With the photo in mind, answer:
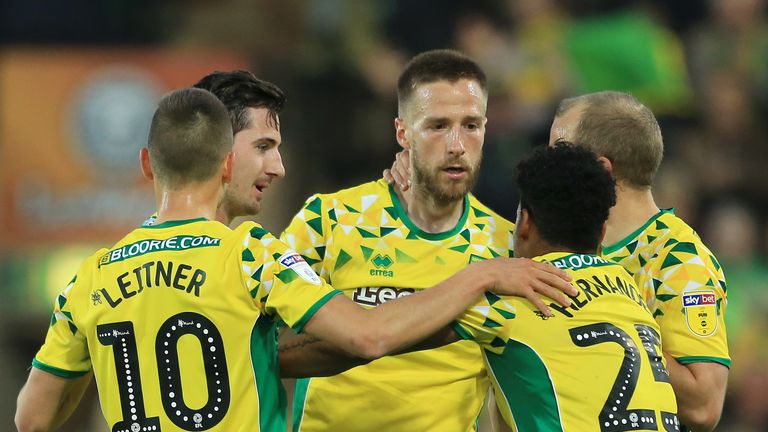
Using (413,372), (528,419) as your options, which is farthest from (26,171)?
(528,419)

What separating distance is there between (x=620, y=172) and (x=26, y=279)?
8.08 metres

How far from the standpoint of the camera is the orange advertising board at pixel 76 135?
11.7 meters

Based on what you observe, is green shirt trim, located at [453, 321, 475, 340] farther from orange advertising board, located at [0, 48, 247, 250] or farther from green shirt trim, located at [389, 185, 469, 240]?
orange advertising board, located at [0, 48, 247, 250]

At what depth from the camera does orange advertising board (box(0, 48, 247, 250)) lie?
11.7 metres

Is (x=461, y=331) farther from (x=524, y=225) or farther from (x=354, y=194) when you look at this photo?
(x=354, y=194)

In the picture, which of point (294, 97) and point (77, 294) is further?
point (294, 97)

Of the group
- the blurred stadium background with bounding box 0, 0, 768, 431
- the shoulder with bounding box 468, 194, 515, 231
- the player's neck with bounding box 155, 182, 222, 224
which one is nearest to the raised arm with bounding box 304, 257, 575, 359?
the player's neck with bounding box 155, 182, 222, 224

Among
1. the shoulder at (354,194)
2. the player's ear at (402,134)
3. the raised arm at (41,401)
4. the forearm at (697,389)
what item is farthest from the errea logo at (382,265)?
the raised arm at (41,401)

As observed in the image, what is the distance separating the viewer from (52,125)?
11.7 metres

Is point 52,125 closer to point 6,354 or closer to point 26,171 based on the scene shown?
point 26,171

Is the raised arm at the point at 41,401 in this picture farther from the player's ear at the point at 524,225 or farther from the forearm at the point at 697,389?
the forearm at the point at 697,389

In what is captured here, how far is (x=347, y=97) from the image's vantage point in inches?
486

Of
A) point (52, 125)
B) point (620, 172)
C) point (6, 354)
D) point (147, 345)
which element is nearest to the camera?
point (147, 345)

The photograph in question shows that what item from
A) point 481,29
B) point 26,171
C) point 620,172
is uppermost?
point 481,29
